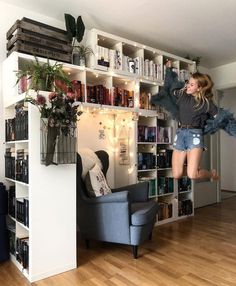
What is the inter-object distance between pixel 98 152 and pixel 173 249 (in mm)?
1562

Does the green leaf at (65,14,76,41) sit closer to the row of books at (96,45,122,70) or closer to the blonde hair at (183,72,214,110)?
the row of books at (96,45,122,70)

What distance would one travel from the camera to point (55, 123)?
2.40 m

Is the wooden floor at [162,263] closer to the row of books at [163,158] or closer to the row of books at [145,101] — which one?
the row of books at [163,158]

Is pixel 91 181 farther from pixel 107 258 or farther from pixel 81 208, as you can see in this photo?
pixel 107 258

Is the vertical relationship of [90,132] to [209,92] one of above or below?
below

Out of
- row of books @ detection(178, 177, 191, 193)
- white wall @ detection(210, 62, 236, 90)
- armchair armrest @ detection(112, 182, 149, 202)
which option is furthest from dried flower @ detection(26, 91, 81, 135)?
white wall @ detection(210, 62, 236, 90)

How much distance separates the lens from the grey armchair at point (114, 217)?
2822 millimetres

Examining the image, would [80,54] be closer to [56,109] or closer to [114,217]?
[56,109]

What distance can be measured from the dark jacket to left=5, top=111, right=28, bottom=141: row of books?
1.58m

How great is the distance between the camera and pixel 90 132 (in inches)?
151

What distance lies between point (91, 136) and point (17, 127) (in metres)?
1.33

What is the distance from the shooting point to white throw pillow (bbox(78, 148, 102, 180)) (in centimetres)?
324

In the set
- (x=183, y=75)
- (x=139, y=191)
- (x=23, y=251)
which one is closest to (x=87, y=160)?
(x=139, y=191)

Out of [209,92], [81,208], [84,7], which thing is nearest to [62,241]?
[81,208]
